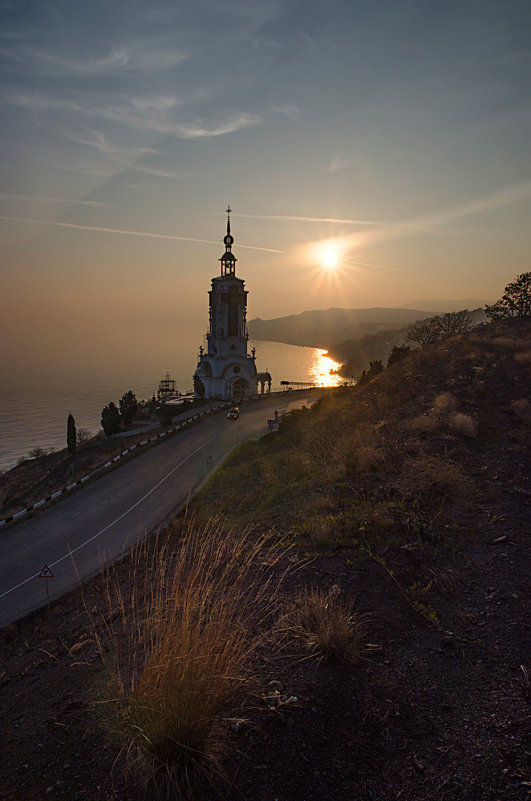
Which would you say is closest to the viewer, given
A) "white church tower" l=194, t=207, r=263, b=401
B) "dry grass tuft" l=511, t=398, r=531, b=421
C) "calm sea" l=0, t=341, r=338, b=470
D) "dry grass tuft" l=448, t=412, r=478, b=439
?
"dry grass tuft" l=448, t=412, r=478, b=439

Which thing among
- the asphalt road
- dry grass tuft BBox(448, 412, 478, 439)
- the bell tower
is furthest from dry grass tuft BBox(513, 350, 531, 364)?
the bell tower

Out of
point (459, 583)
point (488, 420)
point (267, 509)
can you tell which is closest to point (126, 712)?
point (459, 583)

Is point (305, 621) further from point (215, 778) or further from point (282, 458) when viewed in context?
point (282, 458)

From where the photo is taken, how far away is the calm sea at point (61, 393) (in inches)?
2370

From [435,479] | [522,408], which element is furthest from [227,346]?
[435,479]

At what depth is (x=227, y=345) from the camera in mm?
52812

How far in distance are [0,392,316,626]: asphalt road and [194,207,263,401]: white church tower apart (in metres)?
23.0

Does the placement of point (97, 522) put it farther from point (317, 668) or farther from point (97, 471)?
point (317, 668)

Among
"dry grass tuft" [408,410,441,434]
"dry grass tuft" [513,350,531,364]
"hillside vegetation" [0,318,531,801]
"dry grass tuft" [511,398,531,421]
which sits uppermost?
"dry grass tuft" [513,350,531,364]

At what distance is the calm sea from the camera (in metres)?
60.2

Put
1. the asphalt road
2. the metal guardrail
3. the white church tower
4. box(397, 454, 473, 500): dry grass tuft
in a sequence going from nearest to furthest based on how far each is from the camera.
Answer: box(397, 454, 473, 500): dry grass tuft
the asphalt road
the metal guardrail
the white church tower

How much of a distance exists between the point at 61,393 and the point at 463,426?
334 feet

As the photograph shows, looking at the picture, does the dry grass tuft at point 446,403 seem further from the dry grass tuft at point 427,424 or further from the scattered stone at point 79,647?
the scattered stone at point 79,647

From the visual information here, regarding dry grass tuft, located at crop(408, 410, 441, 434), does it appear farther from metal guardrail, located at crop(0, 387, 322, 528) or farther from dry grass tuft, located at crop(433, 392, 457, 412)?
metal guardrail, located at crop(0, 387, 322, 528)
